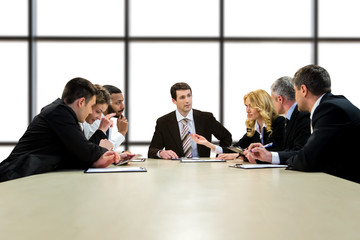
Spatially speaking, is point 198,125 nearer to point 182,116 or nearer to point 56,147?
point 182,116

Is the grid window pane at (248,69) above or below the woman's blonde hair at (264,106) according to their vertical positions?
above

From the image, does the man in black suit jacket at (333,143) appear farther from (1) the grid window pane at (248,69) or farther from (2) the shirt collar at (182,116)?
(1) the grid window pane at (248,69)

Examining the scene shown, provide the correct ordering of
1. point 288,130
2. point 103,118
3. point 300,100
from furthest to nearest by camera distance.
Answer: point 103,118, point 288,130, point 300,100

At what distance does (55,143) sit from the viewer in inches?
86.0
